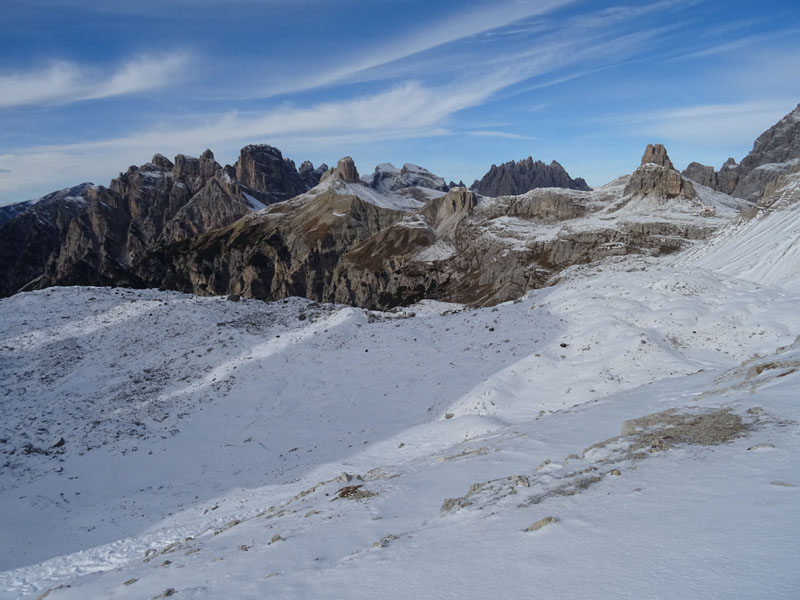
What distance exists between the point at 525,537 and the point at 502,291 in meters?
84.1

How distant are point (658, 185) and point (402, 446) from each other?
116739mm

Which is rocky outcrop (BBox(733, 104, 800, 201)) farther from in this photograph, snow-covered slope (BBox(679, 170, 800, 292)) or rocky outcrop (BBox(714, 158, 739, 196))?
snow-covered slope (BBox(679, 170, 800, 292))

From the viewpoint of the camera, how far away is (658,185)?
111m

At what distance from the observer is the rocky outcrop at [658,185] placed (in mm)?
109669

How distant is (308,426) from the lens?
20.2 meters

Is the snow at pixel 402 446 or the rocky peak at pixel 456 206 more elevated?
the rocky peak at pixel 456 206

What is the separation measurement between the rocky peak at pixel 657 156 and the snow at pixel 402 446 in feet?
329

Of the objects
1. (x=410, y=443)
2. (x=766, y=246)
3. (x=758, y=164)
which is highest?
(x=758, y=164)

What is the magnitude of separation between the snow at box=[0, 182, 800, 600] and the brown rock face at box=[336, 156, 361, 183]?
16557 cm

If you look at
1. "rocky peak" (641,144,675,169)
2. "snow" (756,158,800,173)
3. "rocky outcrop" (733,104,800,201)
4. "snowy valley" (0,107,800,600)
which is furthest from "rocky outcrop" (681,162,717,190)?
"snowy valley" (0,107,800,600)

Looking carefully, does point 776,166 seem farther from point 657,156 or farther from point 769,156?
point 657,156

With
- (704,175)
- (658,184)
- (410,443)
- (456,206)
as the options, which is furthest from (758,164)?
(410,443)

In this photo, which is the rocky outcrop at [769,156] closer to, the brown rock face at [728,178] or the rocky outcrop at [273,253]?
the brown rock face at [728,178]

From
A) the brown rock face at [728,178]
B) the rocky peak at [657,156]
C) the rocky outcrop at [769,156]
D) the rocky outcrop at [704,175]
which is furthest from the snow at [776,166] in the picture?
the rocky peak at [657,156]
